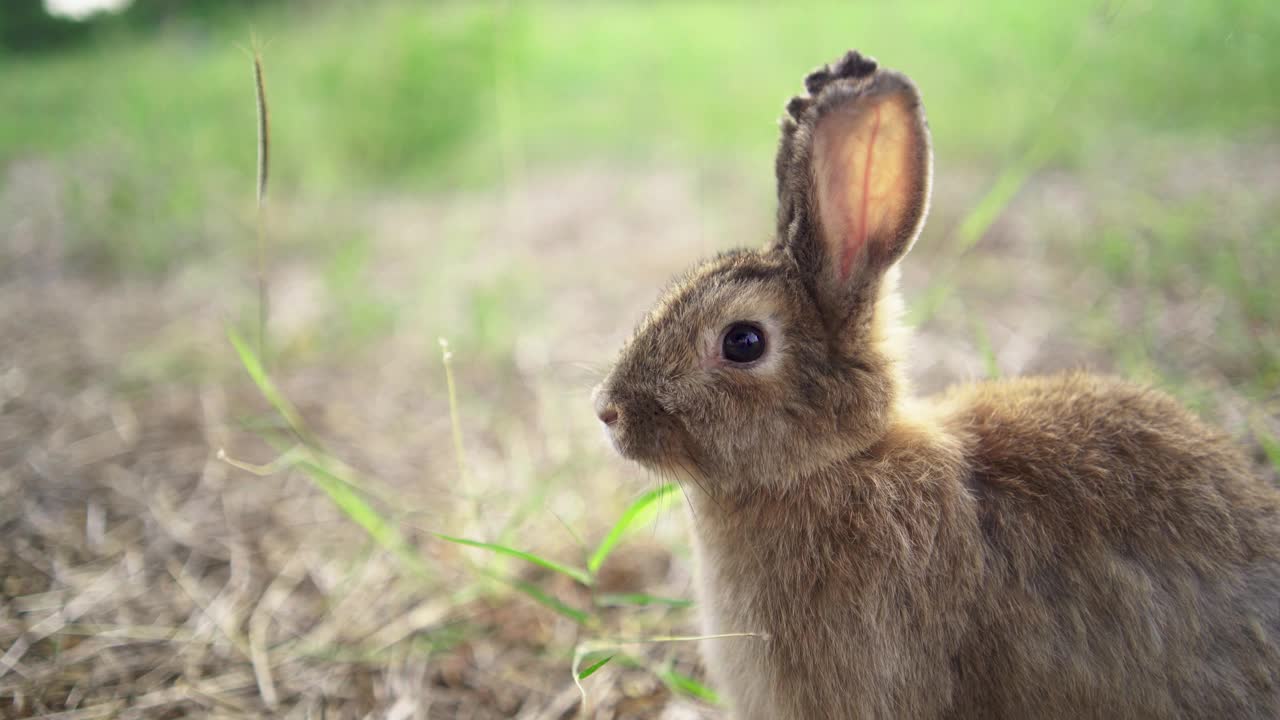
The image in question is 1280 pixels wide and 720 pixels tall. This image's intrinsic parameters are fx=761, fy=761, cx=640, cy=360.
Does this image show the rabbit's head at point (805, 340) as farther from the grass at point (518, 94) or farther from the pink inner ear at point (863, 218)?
the grass at point (518, 94)

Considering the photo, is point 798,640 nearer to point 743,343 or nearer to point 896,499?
point 896,499

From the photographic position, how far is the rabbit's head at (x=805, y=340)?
170cm

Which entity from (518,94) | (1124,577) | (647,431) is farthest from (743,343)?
(518,94)

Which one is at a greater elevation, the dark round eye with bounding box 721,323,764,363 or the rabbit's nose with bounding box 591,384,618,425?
the dark round eye with bounding box 721,323,764,363

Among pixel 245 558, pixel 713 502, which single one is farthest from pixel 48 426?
pixel 713 502

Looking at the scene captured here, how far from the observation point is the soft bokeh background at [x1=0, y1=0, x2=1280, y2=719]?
89.5 inches

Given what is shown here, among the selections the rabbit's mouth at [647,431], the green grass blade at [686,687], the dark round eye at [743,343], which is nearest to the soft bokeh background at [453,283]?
the green grass blade at [686,687]

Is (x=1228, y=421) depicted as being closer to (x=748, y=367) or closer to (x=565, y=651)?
(x=748, y=367)

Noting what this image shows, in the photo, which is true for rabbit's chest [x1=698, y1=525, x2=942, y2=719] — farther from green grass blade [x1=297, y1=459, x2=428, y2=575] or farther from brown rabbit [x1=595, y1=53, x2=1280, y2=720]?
green grass blade [x1=297, y1=459, x2=428, y2=575]

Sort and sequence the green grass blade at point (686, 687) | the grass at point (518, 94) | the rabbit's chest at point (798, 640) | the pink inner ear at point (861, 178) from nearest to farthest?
1. the rabbit's chest at point (798, 640)
2. the pink inner ear at point (861, 178)
3. the green grass blade at point (686, 687)
4. the grass at point (518, 94)

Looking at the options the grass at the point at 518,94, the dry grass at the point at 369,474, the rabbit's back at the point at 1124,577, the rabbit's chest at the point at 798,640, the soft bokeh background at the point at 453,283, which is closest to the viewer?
the rabbit's back at the point at 1124,577

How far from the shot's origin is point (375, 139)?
628cm

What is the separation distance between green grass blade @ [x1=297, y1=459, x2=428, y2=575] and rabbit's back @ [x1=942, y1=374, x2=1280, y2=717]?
1.64m

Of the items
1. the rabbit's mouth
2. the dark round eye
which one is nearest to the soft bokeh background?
the rabbit's mouth
